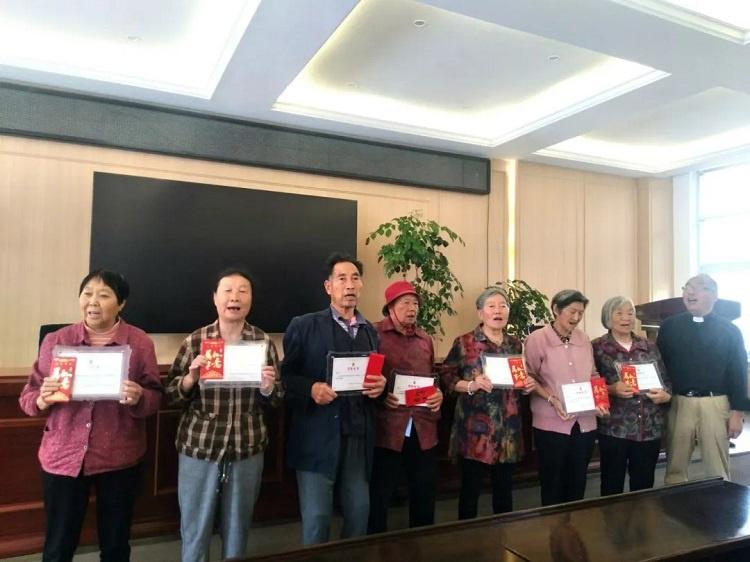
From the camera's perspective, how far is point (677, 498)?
6.31ft

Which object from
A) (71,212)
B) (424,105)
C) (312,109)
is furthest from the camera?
(424,105)

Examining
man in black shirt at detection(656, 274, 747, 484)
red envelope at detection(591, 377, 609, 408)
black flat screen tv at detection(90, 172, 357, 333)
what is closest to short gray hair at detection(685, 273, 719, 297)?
man in black shirt at detection(656, 274, 747, 484)

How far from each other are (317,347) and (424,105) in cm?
293

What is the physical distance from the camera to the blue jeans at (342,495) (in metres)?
2.09

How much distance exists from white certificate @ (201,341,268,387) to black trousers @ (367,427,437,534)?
79 centimetres

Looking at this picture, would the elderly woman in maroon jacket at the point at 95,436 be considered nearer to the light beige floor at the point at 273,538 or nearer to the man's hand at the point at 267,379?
the man's hand at the point at 267,379

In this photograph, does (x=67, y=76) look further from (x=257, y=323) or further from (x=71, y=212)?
(x=257, y=323)

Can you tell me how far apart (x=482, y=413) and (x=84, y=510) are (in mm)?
1710

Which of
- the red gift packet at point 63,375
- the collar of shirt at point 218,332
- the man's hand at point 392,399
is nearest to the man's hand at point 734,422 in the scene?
the man's hand at point 392,399

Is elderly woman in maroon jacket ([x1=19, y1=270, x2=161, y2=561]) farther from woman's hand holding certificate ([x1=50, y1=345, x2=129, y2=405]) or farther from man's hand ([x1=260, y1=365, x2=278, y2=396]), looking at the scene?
man's hand ([x1=260, y1=365, x2=278, y2=396])

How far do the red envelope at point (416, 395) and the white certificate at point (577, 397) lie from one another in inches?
28.9

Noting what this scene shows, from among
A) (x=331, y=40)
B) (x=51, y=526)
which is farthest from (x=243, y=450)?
(x=331, y=40)

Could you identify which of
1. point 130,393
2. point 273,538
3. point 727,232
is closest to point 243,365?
point 130,393

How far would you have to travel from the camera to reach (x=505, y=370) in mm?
2438
